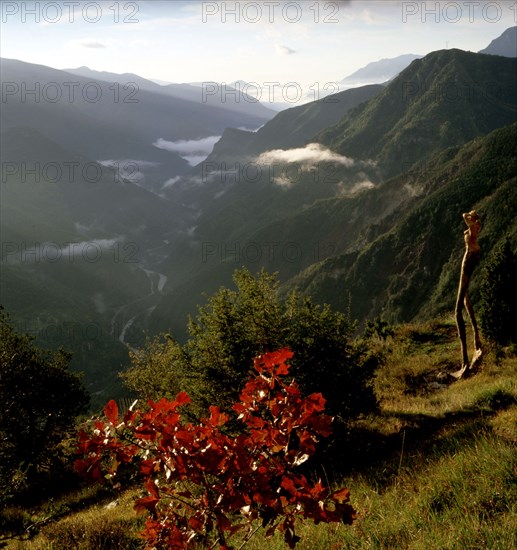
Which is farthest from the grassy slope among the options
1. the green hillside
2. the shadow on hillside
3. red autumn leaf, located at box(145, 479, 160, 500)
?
the green hillside

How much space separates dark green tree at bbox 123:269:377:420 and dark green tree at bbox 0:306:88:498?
9.93 meters

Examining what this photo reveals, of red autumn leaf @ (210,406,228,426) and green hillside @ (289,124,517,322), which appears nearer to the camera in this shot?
red autumn leaf @ (210,406,228,426)

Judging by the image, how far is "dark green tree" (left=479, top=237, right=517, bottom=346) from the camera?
17.6 meters

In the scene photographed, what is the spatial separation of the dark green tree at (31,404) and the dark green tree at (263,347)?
32.6ft

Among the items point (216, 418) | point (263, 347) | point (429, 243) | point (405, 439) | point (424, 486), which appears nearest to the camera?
point (216, 418)

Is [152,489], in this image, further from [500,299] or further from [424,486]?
[500,299]

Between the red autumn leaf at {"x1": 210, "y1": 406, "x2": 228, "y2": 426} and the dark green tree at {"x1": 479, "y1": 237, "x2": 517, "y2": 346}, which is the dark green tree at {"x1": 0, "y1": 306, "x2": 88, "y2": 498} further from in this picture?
the dark green tree at {"x1": 479, "y1": 237, "x2": 517, "y2": 346}

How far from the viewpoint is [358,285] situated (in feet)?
399

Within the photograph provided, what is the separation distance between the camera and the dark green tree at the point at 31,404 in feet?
55.6

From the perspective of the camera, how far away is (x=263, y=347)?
10.8 m

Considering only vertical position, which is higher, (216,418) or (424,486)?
(216,418)

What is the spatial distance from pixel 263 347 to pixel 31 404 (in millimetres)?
A: 12965

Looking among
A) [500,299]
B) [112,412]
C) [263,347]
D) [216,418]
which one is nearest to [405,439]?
[263,347]

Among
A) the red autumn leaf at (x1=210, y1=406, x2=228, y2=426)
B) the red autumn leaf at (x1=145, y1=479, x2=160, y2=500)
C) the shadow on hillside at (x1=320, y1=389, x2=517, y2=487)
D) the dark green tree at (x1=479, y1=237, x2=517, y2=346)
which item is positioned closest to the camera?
the red autumn leaf at (x1=145, y1=479, x2=160, y2=500)
